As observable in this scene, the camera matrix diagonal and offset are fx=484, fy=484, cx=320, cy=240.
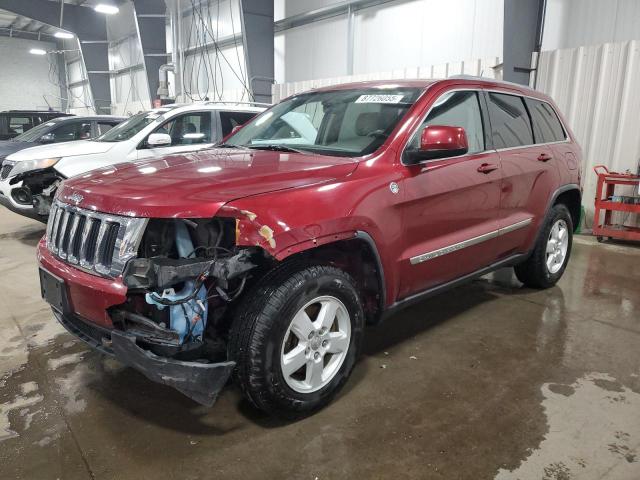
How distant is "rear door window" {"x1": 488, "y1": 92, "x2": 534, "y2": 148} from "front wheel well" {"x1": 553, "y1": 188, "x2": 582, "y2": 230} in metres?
0.74

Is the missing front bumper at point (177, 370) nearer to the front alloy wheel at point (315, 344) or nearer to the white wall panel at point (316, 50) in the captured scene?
the front alloy wheel at point (315, 344)

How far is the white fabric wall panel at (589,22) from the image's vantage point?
20.7 ft

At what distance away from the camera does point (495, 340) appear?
10.6ft

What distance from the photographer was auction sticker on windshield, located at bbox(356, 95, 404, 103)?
9.40 ft

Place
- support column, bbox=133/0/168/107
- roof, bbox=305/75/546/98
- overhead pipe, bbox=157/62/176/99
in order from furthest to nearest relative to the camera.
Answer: support column, bbox=133/0/168/107 → overhead pipe, bbox=157/62/176/99 → roof, bbox=305/75/546/98

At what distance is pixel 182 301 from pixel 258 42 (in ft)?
30.7

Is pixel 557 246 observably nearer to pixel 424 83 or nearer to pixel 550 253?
pixel 550 253

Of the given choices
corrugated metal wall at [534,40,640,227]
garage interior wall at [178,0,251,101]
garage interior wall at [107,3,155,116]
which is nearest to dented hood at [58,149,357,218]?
corrugated metal wall at [534,40,640,227]

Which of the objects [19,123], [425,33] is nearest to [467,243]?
→ [425,33]

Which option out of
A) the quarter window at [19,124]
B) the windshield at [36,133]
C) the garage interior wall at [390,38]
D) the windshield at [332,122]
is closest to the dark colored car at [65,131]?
the windshield at [36,133]

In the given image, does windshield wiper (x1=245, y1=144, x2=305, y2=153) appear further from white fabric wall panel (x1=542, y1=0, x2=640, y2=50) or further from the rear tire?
white fabric wall panel (x1=542, y1=0, x2=640, y2=50)

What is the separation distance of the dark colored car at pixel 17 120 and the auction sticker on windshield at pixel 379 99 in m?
9.77

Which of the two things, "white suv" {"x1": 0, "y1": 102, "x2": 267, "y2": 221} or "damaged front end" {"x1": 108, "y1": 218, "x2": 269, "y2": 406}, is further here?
"white suv" {"x1": 0, "y1": 102, "x2": 267, "y2": 221}

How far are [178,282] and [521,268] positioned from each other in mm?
3177
